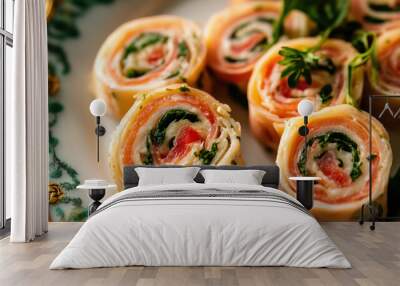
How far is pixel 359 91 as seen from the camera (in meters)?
7.21

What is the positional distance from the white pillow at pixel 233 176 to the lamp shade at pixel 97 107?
54.0 inches

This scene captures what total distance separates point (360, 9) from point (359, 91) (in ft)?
3.18

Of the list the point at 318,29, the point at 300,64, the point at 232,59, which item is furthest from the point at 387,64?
the point at 232,59

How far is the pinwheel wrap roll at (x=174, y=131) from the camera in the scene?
7.20 m

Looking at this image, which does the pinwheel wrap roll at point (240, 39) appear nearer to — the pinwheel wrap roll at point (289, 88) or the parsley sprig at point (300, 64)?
the pinwheel wrap roll at point (289, 88)

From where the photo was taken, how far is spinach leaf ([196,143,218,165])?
7156 millimetres

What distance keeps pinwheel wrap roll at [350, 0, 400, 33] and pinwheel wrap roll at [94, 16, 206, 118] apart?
6.02 ft

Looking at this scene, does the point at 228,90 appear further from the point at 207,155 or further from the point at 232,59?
the point at 207,155

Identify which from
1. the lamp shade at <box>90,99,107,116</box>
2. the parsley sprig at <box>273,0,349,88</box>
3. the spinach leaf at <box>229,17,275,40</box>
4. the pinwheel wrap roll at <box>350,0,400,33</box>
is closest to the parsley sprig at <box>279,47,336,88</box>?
the parsley sprig at <box>273,0,349,88</box>

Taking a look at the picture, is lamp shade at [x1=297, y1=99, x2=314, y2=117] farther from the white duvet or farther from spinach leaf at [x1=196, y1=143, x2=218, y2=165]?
the white duvet

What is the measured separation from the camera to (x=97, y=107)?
700 cm

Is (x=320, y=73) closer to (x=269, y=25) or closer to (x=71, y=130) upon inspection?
(x=269, y=25)

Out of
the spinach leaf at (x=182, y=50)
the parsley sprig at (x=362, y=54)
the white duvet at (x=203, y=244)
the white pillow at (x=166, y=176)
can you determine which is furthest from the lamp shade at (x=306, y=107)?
the white duvet at (x=203, y=244)

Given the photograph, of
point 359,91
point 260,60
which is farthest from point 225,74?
point 359,91
